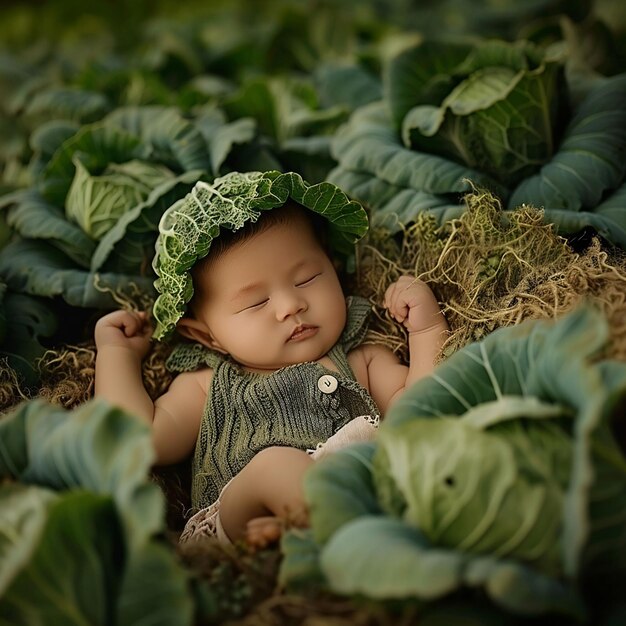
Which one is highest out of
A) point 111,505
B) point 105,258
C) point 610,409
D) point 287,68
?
point 610,409

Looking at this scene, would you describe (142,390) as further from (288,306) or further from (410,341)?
(410,341)

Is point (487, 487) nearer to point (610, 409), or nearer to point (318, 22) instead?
point (610, 409)

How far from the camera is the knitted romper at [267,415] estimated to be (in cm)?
203

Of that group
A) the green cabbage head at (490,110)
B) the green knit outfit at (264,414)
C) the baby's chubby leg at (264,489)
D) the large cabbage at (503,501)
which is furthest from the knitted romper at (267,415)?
the green cabbage head at (490,110)

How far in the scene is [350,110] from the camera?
10.4 feet

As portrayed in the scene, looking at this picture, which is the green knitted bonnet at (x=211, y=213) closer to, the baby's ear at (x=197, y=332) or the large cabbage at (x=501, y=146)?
the baby's ear at (x=197, y=332)

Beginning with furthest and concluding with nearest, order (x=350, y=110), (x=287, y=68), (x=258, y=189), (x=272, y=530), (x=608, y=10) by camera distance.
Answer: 1. (x=287, y=68)
2. (x=608, y=10)
3. (x=350, y=110)
4. (x=258, y=189)
5. (x=272, y=530)

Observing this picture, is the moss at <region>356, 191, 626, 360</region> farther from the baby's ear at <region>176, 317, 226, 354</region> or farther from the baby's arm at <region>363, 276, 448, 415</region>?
the baby's ear at <region>176, 317, 226, 354</region>

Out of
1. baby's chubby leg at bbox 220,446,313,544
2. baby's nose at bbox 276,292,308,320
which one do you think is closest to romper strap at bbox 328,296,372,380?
baby's nose at bbox 276,292,308,320

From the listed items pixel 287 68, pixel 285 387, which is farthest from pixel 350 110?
pixel 285 387

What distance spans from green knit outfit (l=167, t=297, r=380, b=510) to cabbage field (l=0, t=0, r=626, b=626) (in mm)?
161

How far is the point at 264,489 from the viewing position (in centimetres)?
183

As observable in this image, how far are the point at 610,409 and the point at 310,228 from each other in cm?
107

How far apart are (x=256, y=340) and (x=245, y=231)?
0.95 ft
